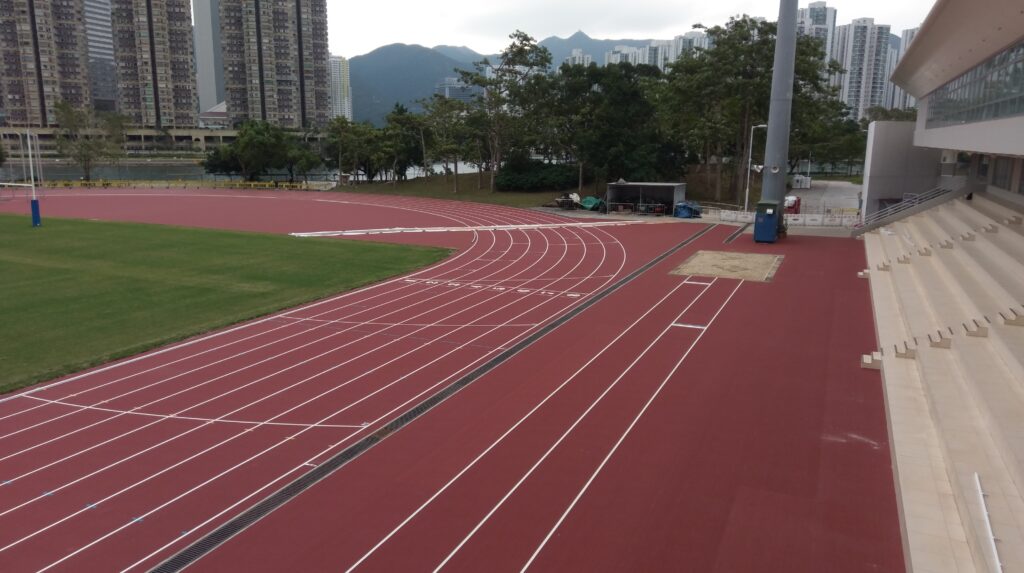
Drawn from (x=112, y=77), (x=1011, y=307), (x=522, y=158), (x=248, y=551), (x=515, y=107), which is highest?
(x=112, y=77)

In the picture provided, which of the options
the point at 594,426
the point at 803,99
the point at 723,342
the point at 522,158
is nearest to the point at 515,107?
the point at 522,158

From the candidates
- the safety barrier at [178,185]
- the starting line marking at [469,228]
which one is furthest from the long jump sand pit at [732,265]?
the safety barrier at [178,185]

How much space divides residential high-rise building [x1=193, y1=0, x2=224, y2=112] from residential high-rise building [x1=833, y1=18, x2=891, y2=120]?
400ft

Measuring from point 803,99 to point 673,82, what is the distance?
6.87 metres

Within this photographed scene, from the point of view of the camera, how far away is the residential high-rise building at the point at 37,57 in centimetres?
9806

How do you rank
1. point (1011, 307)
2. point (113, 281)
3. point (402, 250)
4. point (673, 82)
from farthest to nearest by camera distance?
point (673, 82) → point (402, 250) → point (113, 281) → point (1011, 307)

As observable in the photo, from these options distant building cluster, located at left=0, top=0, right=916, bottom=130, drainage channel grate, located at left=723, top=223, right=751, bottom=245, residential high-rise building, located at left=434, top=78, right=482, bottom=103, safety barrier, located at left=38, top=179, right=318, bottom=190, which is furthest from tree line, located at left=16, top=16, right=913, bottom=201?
distant building cluster, located at left=0, top=0, right=916, bottom=130

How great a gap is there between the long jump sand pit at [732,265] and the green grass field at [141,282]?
8.37m

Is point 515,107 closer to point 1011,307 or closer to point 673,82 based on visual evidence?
point 673,82

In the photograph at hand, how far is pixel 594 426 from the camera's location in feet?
28.3

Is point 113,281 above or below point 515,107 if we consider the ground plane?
below

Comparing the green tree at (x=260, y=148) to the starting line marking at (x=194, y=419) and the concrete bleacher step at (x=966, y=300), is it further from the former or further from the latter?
the concrete bleacher step at (x=966, y=300)

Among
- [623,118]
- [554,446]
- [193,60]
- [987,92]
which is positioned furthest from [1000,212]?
[193,60]

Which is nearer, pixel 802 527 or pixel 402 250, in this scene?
pixel 802 527
